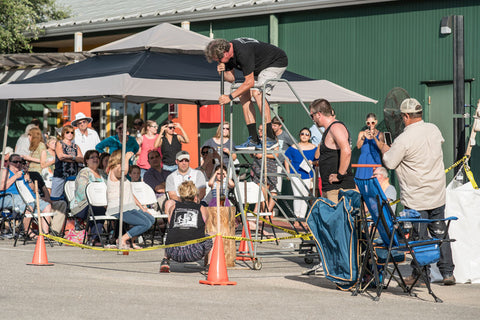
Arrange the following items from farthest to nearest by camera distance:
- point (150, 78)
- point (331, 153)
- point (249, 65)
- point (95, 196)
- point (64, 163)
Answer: point (64, 163), point (95, 196), point (150, 78), point (249, 65), point (331, 153)

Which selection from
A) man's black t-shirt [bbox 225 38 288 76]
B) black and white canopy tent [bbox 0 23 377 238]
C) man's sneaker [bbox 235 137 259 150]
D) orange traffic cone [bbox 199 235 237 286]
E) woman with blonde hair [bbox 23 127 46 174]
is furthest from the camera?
woman with blonde hair [bbox 23 127 46 174]

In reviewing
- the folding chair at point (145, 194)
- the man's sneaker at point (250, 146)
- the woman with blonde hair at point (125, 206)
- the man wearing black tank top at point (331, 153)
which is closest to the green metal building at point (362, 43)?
the man's sneaker at point (250, 146)

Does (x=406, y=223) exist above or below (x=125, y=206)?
below

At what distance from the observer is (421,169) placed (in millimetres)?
9398

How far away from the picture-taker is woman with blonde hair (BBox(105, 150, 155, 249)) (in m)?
12.8

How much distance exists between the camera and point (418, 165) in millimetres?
9398

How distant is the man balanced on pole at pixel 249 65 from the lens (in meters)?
10.9

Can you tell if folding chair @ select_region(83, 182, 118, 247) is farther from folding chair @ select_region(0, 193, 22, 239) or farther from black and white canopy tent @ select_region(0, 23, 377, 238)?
folding chair @ select_region(0, 193, 22, 239)

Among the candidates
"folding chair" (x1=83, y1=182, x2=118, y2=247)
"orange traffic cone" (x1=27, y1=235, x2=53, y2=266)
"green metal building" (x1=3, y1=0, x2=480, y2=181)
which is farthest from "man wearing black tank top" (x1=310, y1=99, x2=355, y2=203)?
"green metal building" (x1=3, y1=0, x2=480, y2=181)

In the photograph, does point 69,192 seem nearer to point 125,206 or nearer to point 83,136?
point 125,206

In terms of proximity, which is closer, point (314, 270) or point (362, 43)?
point (314, 270)

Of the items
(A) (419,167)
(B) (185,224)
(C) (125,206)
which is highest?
(A) (419,167)

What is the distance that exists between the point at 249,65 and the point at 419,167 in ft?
→ 8.60

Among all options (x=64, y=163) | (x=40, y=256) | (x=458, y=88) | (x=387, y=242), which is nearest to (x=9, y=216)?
(x=64, y=163)
